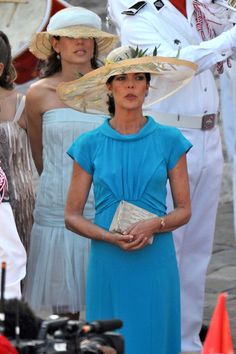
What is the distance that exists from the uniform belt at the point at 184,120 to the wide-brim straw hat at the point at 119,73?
0.34 m

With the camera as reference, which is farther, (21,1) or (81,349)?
(21,1)

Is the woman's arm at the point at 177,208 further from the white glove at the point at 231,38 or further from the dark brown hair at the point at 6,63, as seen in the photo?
the dark brown hair at the point at 6,63

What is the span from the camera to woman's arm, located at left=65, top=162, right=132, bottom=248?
5520mm

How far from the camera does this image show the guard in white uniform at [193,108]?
6.26 metres

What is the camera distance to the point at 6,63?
20.8 feet

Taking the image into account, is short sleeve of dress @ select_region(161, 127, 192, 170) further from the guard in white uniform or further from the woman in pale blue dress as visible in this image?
the woman in pale blue dress

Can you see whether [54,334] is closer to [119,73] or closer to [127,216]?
[127,216]

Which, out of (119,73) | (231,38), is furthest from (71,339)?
(231,38)

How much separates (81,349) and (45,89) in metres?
2.92

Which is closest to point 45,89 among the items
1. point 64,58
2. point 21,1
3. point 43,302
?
point 64,58

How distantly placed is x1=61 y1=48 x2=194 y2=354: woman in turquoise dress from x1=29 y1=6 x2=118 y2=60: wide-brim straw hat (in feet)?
2.98

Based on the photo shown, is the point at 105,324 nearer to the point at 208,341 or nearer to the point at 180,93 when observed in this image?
the point at 208,341

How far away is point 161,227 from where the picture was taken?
18.0 feet

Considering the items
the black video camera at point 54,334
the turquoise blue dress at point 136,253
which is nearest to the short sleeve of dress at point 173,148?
the turquoise blue dress at point 136,253
